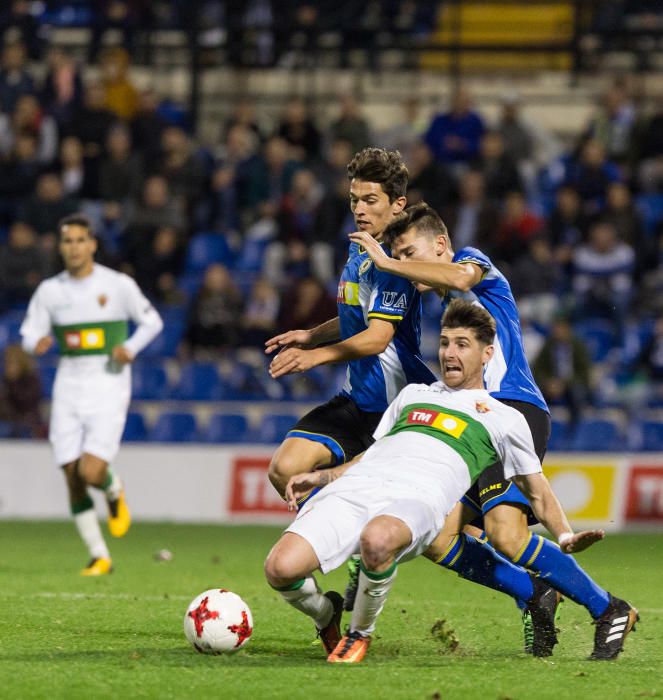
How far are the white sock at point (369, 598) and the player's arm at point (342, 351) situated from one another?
0.97 m

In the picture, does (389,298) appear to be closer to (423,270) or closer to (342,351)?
(342,351)

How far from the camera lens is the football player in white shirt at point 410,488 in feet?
20.2

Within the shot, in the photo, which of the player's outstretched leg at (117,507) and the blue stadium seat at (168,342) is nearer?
the player's outstretched leg at (117,507)

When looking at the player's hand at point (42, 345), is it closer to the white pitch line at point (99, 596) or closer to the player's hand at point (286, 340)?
the white pitch line at point (99, 596)

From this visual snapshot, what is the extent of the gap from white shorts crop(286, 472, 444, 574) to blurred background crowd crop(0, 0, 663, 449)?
915 centimetres

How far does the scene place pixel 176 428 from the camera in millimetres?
15570

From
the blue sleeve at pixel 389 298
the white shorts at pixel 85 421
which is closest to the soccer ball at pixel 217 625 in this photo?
the blue sleeve at pixel 389 298

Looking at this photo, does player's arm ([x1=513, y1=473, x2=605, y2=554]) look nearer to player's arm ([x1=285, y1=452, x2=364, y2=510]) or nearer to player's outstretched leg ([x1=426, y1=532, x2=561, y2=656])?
player's outstretched leg ([x1=426, y1=532, x2=561, y2=656])

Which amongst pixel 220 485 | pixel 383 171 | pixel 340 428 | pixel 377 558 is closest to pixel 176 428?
pixel 220 485

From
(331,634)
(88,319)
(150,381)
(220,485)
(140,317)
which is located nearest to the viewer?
(331,634)

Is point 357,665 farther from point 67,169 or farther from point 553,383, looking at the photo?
point 67,169

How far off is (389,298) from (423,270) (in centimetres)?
56

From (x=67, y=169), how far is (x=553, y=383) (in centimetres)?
693

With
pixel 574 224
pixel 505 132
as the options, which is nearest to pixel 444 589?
pixel 574 224
